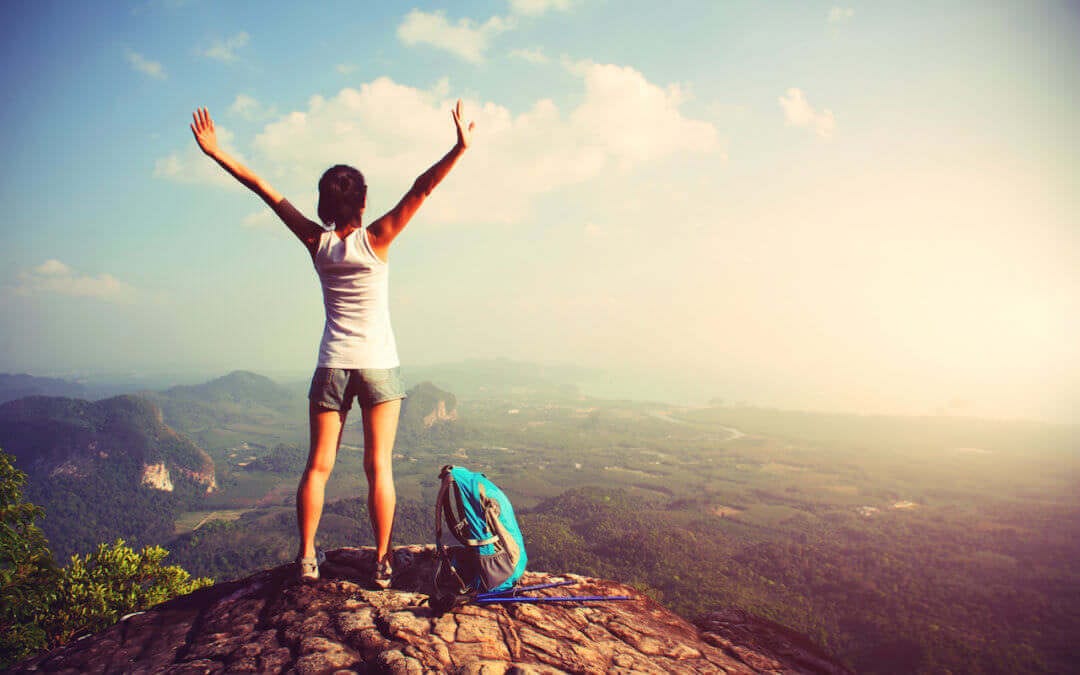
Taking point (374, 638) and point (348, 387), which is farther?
point (348, 387)

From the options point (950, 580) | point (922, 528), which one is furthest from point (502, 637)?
point (922, 528)

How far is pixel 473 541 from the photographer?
4012 mm

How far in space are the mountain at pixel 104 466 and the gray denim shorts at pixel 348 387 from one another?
136 metres

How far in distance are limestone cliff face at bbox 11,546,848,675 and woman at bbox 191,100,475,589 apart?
0.58m

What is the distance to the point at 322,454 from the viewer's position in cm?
387

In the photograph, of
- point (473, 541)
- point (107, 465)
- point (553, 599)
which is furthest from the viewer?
point (107, 465)

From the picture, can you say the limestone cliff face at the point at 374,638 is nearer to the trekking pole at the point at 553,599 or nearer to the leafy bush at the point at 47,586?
the trekking pole at the point at 553,599

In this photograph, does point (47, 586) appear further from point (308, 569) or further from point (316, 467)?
point (316, 467)

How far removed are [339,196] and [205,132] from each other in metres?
1.31

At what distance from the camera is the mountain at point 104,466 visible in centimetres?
11431

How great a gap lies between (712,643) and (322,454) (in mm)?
4101

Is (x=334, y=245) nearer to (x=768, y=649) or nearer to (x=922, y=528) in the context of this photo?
(x=768, y=649)

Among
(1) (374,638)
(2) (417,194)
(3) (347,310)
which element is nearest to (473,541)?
(1) (374,638)

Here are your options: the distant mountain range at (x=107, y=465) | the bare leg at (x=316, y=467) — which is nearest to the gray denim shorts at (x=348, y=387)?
the bare leg at (x=316, y=467)
